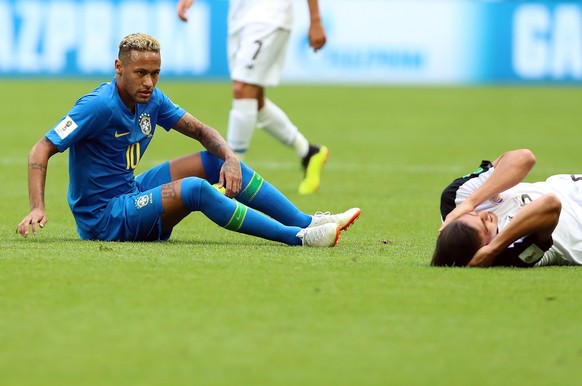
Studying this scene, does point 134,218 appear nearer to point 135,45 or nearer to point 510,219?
point 135,45

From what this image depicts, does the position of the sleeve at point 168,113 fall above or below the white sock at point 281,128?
above

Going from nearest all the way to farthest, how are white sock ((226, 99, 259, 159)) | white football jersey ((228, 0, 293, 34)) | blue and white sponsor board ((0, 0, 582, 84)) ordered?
white sock ((226, 99, 259, 159))
white football jersey ((228, 0, 293, 34))
blue and white sponsor board ((0, 0, 582, 84))

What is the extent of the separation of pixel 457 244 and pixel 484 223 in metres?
0.18

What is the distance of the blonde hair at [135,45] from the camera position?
251 inches

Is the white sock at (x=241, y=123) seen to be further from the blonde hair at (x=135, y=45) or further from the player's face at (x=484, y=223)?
the player's face at (x=484, y=223)

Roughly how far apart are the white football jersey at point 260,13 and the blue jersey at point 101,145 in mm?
3545

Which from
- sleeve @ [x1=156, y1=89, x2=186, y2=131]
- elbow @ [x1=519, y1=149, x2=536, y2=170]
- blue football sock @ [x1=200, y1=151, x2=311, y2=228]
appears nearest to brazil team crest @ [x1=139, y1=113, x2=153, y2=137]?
sleeve @ [x1=156, y1=89, x2=186, y2=131]

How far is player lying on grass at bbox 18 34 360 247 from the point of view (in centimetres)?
632

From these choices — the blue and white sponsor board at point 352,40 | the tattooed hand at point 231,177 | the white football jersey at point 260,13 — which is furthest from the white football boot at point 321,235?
the blue and white sponsor board at point 352,40

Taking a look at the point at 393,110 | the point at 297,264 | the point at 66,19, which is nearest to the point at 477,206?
the point at 297,264

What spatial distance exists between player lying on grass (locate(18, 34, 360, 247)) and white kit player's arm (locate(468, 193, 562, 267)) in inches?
42.7

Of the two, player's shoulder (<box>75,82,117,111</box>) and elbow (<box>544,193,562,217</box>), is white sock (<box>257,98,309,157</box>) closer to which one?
player's shoulder (<box>75,82,117,111</box>)

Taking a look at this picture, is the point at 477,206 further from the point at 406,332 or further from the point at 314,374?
the point at 314,374

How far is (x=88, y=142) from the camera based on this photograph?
6.56 metres
